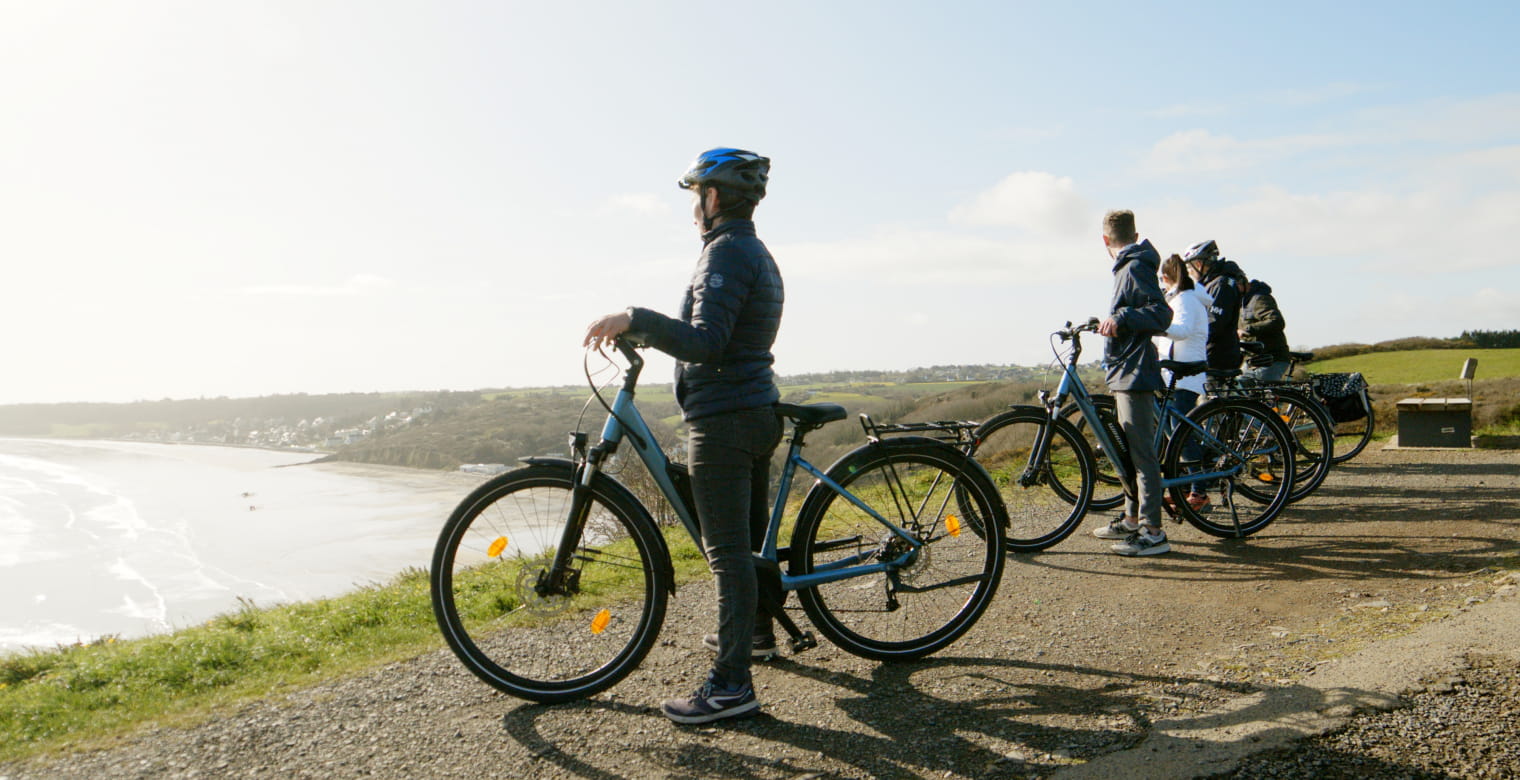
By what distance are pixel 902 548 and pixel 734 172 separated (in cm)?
186

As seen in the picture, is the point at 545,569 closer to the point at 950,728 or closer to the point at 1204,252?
the point at 950,728

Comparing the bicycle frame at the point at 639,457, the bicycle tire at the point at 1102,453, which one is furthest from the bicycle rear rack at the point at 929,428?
the bicycle tire at the point at 1102,453

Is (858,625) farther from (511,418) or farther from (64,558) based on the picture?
(64,558)

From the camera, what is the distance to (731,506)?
10.9 ft

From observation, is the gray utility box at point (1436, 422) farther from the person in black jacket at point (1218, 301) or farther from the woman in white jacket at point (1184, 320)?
the woman in white jacket at point (1184, 320)

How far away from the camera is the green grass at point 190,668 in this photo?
3770 millimetres

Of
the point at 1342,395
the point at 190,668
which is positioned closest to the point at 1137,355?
the point at 190,668

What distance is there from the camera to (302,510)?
69.1 m

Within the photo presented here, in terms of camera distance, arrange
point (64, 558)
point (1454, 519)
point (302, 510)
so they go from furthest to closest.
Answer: point (302, 510)
point (64, 558)
point (1454, 519)

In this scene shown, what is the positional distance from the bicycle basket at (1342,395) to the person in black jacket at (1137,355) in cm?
546

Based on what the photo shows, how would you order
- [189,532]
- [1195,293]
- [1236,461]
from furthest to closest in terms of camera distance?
[189,532] < [1195,293] < [1236,461]

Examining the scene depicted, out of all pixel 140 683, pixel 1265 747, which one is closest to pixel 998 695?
pixel 1265 747

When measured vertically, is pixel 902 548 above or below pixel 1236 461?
below

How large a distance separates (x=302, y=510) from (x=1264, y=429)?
7518cm
